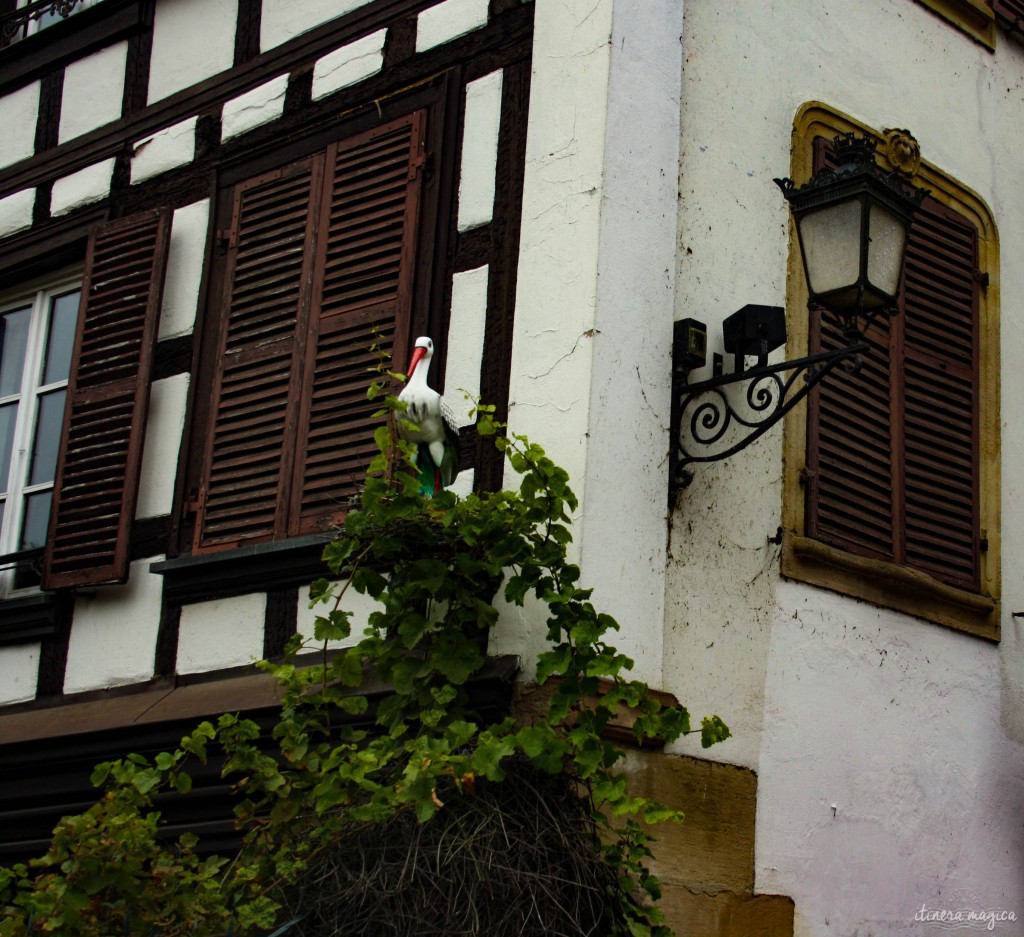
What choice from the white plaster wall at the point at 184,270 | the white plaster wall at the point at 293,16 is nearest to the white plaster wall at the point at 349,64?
the white plaster wall at the point at 293,16

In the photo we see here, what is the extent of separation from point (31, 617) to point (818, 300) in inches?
139

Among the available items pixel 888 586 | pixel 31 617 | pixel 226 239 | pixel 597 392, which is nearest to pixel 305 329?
pixel 226 239

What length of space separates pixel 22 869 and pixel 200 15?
3.98m

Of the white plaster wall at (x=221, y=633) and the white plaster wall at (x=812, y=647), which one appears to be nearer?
the white plaster wall at (x=812, y=647)

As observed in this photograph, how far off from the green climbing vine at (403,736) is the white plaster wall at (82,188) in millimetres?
2874

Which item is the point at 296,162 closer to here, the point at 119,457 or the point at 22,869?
the point at 119,457

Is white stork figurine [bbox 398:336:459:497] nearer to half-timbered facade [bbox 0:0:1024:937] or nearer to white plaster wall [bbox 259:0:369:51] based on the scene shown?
half-timbered facade [bbox 0:0:1024:937]

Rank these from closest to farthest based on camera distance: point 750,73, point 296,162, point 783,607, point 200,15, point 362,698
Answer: point 362,698 → point 783,607 → point 750,73 → point 296,162 → point 200,15

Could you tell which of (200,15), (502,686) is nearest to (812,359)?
(502,686)

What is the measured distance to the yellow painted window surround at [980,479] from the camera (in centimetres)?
704

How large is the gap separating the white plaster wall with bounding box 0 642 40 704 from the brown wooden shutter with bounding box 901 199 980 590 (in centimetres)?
348

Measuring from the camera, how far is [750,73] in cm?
739

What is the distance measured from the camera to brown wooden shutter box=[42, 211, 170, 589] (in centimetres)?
780

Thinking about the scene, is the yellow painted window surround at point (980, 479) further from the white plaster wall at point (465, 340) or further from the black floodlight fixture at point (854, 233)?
the white plaster wall at point (465, 340)
